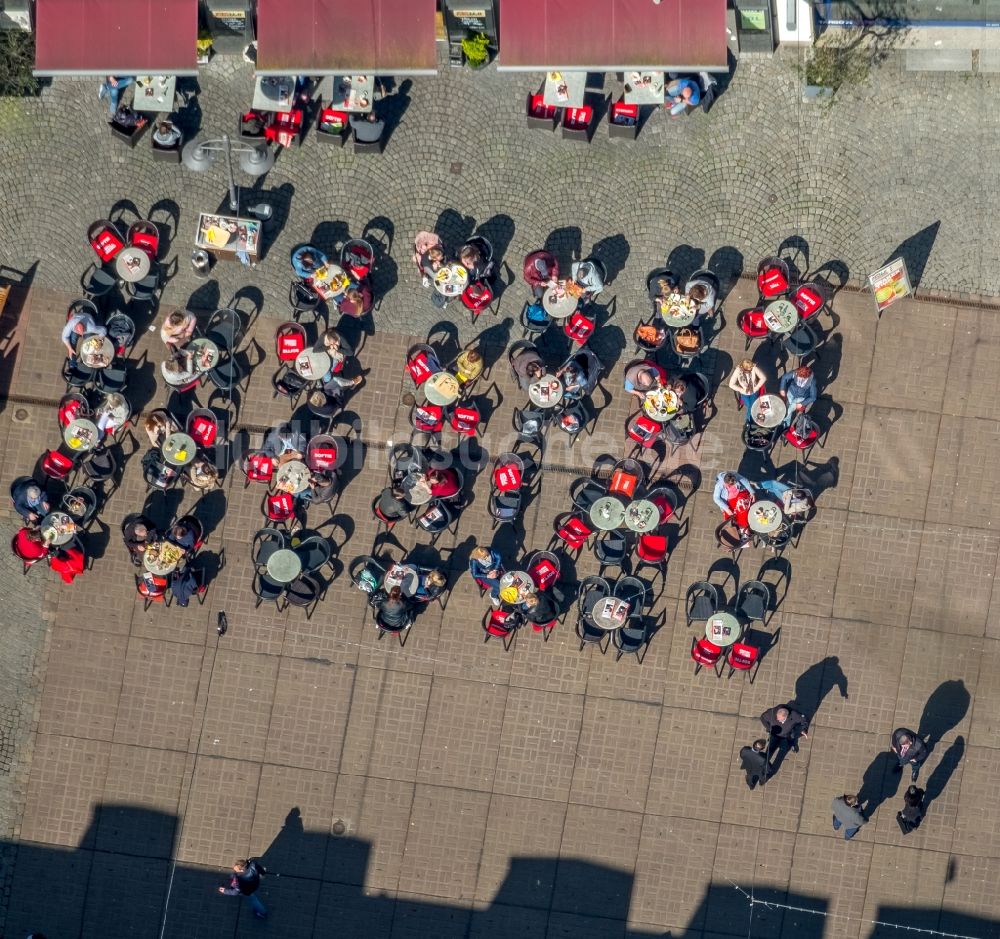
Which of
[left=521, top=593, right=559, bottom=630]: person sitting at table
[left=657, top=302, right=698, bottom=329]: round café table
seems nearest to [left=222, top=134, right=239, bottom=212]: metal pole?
[left=657, top=302, right=698, bottom=329]: round café table

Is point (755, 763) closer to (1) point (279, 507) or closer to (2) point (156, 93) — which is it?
(1) point (279, 507)

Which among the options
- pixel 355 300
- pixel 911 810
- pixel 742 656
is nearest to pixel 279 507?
pixel 355 300

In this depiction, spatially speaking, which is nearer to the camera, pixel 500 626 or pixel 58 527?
pixel 58 527

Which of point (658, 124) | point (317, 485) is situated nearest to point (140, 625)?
point (317, 485)

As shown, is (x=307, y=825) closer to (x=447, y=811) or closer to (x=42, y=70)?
(x=447, y=811)

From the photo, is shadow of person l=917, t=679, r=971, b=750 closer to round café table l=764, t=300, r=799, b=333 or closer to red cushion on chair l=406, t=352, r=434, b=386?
round café table l=764, t=300, r=799, b=333

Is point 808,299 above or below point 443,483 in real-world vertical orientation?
above
